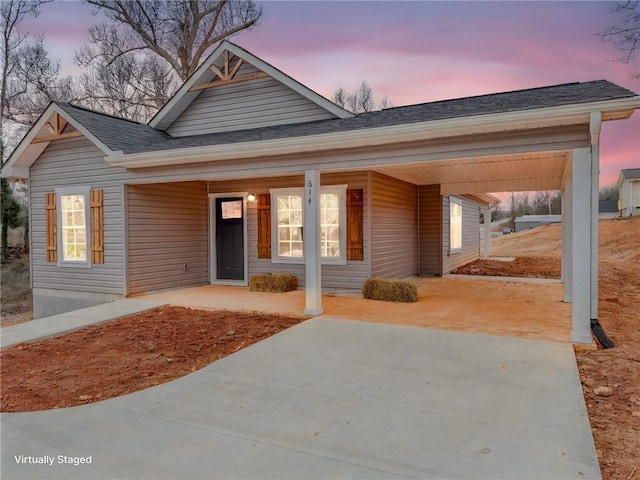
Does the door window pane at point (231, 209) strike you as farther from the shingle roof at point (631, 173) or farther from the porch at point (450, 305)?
the shingle roof at point (631, 173)

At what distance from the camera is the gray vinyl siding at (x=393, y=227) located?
8.83m

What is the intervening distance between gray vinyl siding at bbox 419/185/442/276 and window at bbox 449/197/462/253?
104 centimetres

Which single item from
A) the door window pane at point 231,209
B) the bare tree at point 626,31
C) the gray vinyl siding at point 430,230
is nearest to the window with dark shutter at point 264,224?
the door window pane at point 231,209

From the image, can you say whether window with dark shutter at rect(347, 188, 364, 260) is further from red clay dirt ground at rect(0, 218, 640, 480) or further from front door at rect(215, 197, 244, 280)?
front door at rect(215, 197, 244, 280)

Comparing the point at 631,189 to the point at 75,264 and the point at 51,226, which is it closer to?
the point at 75,264

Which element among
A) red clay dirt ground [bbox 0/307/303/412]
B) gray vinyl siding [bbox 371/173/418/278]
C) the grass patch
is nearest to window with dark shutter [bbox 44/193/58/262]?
the grass patch

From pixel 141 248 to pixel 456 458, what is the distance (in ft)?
25.7

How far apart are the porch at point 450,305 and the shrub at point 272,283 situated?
23cm

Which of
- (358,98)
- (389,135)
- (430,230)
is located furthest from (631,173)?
(389,135)

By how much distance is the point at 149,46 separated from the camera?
61.4ft

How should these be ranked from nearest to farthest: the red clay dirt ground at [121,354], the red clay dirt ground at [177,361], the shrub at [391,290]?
the red clay dirt ground at [177,361], the red clay dirt ground at [121,354], the shrub at [391,290]

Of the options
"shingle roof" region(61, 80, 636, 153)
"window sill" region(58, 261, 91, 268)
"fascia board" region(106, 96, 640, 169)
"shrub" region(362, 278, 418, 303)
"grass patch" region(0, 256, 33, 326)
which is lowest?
"grass patch" region(0, 256, 33, 326)

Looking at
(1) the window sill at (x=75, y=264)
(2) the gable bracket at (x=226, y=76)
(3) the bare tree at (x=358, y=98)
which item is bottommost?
(1) the window sill at (x=75, y=264)

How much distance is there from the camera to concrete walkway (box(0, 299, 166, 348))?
5836 mm
